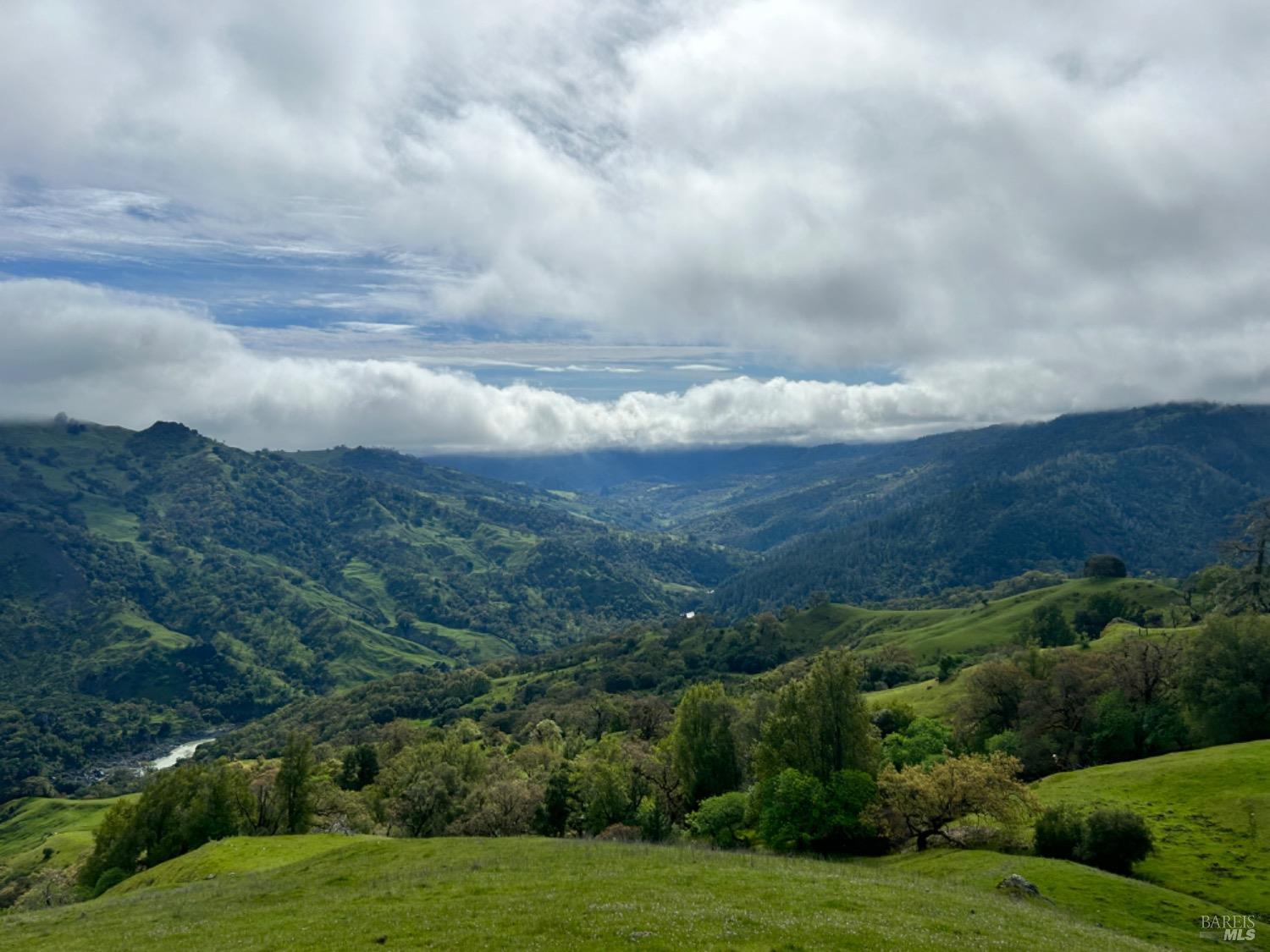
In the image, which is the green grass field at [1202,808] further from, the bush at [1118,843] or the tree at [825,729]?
the tree at [825,729]

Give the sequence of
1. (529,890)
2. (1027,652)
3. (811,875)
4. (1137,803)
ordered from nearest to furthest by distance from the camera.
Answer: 1. (529,890)
2. (811,875)
3. (1137,803)
4. (1027,652)

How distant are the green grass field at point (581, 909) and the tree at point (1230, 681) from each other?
46.9m

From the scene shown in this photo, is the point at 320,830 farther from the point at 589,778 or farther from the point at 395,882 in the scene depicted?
the point at 395,882

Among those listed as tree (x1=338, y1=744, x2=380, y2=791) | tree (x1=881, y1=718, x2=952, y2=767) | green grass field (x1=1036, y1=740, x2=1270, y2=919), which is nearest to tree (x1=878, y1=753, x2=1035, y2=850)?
green grass field (x1=1036, y1=740, x2=1270, y2=919)

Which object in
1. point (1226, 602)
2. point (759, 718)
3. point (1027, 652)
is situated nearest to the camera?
point (759, 718)

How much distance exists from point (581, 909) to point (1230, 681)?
277 feet

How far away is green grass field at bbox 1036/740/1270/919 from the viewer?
45531mm

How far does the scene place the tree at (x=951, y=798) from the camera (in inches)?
2240

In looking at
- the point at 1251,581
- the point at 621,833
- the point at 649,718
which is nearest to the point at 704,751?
the point at 621,833

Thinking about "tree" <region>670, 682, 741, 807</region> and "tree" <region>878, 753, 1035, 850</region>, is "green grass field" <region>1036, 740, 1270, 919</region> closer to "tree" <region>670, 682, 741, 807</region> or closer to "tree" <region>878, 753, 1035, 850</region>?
"tree" <region>878, 753, 1035, 850</region>

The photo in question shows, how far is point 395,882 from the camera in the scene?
138 feet

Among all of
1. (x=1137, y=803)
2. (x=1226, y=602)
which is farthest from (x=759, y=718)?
(x=1226, y=602)

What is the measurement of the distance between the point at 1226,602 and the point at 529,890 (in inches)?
6679

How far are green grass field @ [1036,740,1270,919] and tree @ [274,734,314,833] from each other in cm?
9111
